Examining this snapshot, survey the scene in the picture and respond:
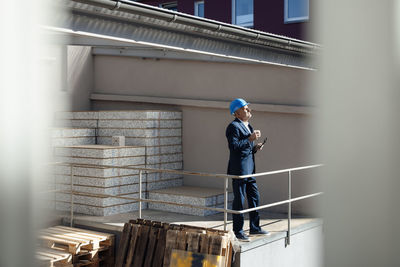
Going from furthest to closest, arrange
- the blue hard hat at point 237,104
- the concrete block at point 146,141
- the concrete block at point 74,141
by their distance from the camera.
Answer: the concrete block at point 146,141 < the concrete block at point 74,141 < the blue hard hat at point 237,104

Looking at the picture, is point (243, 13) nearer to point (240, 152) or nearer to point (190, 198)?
point (190, 198)

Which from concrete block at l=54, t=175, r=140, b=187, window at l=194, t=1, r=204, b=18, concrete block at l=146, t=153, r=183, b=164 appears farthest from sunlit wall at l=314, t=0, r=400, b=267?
window at l=194, t=1, r=204, b=18

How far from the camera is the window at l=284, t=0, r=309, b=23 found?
13.0 metres

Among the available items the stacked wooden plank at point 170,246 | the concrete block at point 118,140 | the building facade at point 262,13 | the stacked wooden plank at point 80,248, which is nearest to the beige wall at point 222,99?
the concrete block at point 118,140

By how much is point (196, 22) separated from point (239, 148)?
1531 millimetres

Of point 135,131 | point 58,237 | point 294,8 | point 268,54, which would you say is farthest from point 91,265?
point 294,8

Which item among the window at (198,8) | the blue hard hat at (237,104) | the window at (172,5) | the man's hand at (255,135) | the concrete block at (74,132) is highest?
the window at (172,5)

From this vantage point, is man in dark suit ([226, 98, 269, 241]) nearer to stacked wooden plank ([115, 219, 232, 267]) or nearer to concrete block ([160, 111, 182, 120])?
stacked wooden plank ([115, 219, 232, 267])

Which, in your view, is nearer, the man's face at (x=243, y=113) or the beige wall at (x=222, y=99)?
the man's face at (x=243, y=113)

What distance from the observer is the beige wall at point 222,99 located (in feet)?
30.3

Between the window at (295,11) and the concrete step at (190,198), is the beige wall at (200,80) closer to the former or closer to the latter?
the concrete step at (190,198)

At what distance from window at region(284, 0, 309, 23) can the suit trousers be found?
702 centimetres

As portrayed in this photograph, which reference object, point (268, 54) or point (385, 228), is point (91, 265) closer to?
point (268, 54)

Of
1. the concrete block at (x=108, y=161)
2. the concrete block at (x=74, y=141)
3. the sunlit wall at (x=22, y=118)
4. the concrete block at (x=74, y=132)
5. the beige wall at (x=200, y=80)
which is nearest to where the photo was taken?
the sunlit wall at (x=22, y=118)
